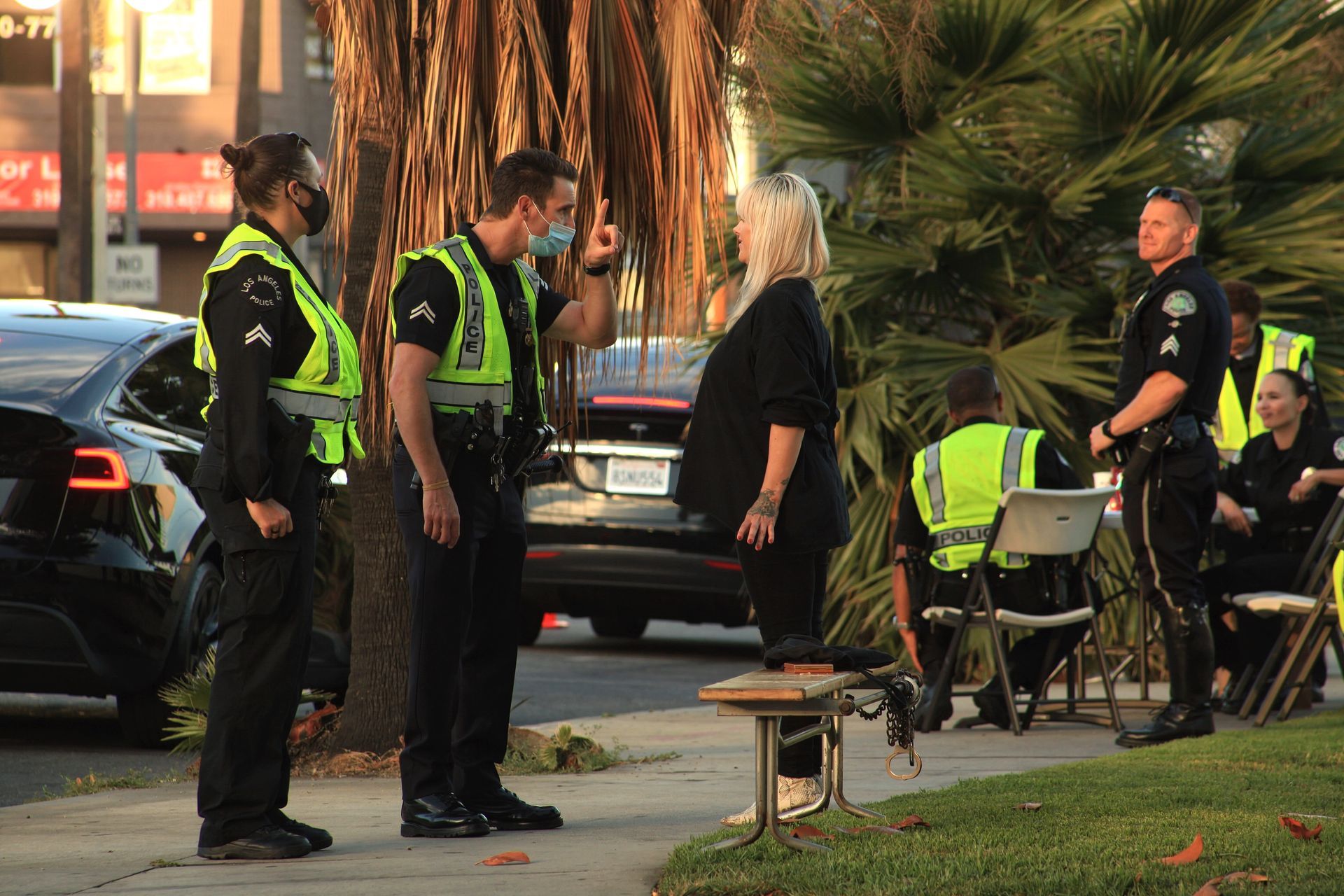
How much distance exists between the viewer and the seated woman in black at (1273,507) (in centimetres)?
771

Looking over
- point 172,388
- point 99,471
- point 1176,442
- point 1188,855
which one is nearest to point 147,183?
point 172,388

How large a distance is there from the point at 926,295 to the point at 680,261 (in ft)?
12.0

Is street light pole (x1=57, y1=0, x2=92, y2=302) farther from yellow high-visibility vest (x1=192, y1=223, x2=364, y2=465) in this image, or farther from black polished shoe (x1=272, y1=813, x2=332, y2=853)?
black polished shoe (x1=272, y1=813, x2=332, y2=853)

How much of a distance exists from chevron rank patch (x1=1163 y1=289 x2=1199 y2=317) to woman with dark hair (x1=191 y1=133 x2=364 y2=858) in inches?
132

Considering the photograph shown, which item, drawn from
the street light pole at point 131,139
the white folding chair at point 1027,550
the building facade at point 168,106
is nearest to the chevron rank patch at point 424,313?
the white folding chair at point 1027,550

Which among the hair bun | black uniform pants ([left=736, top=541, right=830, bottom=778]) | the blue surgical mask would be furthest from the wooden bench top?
the hair bun

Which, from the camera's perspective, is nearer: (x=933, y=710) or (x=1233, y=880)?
(x=1233, y=880)

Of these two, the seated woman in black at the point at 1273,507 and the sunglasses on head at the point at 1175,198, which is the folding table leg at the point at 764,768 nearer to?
the sunglasses on head at the point at 1175,198

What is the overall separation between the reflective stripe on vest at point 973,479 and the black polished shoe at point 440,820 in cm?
308

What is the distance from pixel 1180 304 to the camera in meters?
6.45

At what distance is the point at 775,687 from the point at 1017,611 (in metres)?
3.49

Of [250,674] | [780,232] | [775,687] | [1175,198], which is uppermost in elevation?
[1175,198]

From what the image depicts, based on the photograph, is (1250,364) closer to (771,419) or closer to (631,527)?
(631,527)

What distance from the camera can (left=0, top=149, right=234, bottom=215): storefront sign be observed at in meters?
29.1
